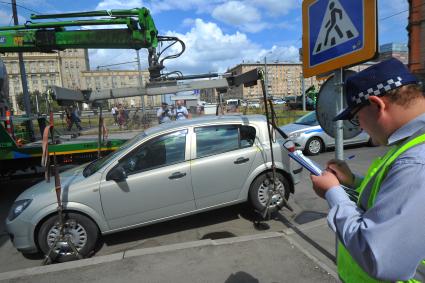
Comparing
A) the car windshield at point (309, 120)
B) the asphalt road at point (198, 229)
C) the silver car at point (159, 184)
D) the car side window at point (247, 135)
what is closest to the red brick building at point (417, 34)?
the car windshield at point (309, 120)

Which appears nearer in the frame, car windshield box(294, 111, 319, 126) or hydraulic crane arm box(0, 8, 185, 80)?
hydraulic crane arm box(0, 8, 185, 80)

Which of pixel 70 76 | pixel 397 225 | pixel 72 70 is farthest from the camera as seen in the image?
pixel 72 70

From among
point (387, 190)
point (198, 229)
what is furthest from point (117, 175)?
point (387, 190)

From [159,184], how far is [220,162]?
3.12 feet

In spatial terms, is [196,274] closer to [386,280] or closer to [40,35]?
[386,280]

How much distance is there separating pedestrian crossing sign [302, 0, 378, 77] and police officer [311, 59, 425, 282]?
1454 millimetres

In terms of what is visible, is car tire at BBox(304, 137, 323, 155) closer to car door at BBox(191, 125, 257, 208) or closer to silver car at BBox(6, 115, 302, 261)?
silver car at BBox(6, 115, 302, 261)

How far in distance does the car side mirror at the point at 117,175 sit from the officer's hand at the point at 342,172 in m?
3.19

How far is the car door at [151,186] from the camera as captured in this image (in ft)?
14.7

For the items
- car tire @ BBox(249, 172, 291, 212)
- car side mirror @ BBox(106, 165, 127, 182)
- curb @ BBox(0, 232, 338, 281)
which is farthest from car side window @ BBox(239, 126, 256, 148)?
car side mirror @ BBox(106, 165, 127, 182)

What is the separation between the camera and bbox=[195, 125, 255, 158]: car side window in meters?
5.03

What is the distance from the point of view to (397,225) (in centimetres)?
110

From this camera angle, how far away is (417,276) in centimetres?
124

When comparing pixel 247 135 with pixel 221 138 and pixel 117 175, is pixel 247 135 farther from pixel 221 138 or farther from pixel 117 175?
pixel 117 175
